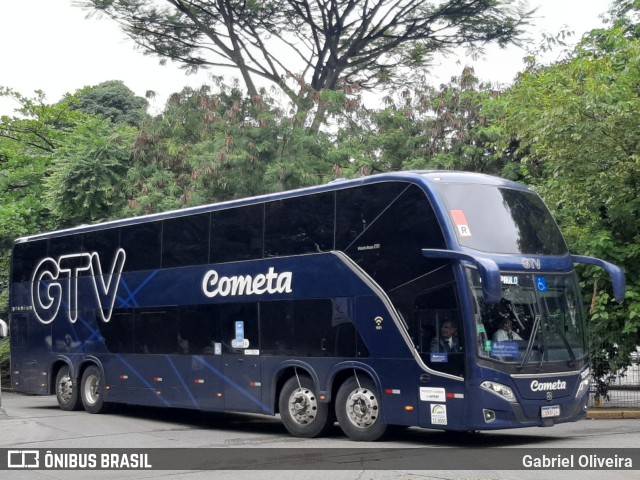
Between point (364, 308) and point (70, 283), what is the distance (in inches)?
385

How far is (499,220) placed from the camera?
14828 mm

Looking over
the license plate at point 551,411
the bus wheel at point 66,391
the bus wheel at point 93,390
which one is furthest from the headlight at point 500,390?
the bus wheel at point 66,391

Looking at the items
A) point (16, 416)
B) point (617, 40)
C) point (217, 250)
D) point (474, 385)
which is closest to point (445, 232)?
point (474, 385)

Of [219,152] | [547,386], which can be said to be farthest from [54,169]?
[547,386]

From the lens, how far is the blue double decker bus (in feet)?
46.5

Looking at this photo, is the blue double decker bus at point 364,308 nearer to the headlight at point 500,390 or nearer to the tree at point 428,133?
the headlight at point 500,390

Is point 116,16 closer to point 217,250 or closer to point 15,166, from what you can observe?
point 15,166

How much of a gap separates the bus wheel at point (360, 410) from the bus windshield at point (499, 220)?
2.88m

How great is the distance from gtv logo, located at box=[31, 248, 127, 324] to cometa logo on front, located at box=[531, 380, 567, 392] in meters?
10.0

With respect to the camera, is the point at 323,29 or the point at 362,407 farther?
the point at 323,29

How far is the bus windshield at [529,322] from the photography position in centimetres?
1412

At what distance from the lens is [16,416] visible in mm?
21969

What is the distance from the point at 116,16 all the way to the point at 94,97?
25.0m

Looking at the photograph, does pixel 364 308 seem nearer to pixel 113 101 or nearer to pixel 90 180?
pixel 90 180
